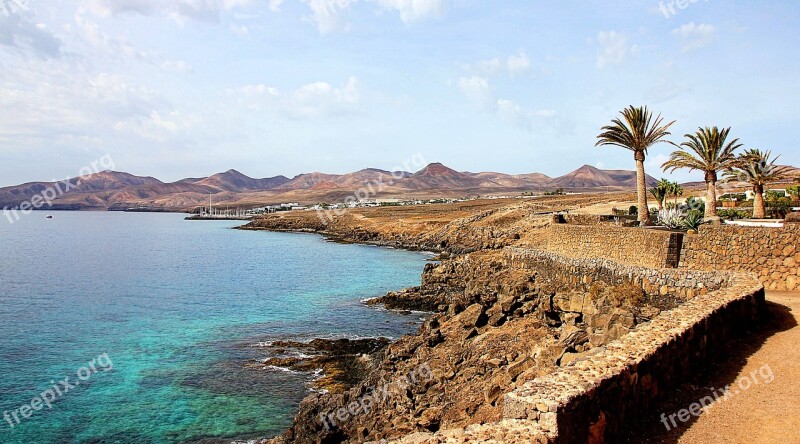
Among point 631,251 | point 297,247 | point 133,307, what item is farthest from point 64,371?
point 297,247

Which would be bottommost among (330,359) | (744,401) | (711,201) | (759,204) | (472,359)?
(330,359)

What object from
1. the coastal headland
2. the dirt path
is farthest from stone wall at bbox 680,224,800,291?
the dirt path

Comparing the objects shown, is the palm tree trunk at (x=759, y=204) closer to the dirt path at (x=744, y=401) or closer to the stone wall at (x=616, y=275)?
the stone wall at (x=616, y=275)

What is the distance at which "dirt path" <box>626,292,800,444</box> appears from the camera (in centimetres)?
795

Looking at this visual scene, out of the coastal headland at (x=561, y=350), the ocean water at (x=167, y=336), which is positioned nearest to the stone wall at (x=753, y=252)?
the coastal headland at (x=561, y=350)

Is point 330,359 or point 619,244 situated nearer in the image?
point 619,244

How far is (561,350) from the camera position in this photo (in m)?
12.8

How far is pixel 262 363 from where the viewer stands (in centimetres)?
2467

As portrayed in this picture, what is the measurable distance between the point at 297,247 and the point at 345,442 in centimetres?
7517

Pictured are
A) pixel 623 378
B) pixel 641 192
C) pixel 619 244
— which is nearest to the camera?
pixel 623 378

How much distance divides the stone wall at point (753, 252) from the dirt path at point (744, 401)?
6311 millimetres

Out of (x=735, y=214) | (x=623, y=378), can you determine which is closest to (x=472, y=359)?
(x=623, y=378)

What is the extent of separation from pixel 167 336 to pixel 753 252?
2815 cm

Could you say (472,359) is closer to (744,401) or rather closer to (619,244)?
(744,401)
